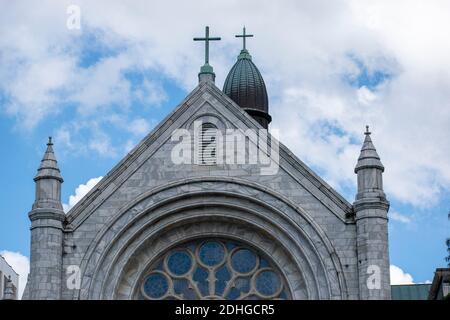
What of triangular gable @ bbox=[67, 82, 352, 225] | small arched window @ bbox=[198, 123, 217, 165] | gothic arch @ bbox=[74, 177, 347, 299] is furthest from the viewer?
small arched window @ bbox=[198, 123, 217, 165]

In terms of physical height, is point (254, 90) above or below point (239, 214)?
above

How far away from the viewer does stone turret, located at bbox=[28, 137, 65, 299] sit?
3919cm

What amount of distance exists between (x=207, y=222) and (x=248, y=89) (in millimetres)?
10611

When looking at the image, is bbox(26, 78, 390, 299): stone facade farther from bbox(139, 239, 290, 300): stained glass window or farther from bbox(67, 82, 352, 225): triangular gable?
bbox(139, 239, 290, 300): stained glass window

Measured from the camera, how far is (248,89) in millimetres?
50562

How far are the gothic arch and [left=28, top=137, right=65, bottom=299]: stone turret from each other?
0.81 meters

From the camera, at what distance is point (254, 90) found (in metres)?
50.5

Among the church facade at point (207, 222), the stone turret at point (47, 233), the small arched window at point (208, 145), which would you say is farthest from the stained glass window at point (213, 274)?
the stone turret at point (47, 233)

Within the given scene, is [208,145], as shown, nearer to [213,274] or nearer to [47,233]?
[213,274]

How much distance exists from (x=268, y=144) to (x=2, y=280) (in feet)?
105

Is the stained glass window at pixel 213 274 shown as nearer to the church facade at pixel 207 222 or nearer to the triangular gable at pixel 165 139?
the church facade at pixel 207 222

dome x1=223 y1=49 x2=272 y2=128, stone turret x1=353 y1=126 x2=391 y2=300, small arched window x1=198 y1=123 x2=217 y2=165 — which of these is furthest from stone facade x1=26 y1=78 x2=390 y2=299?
dome x1=223 y1=49 x2=272 y2=128
